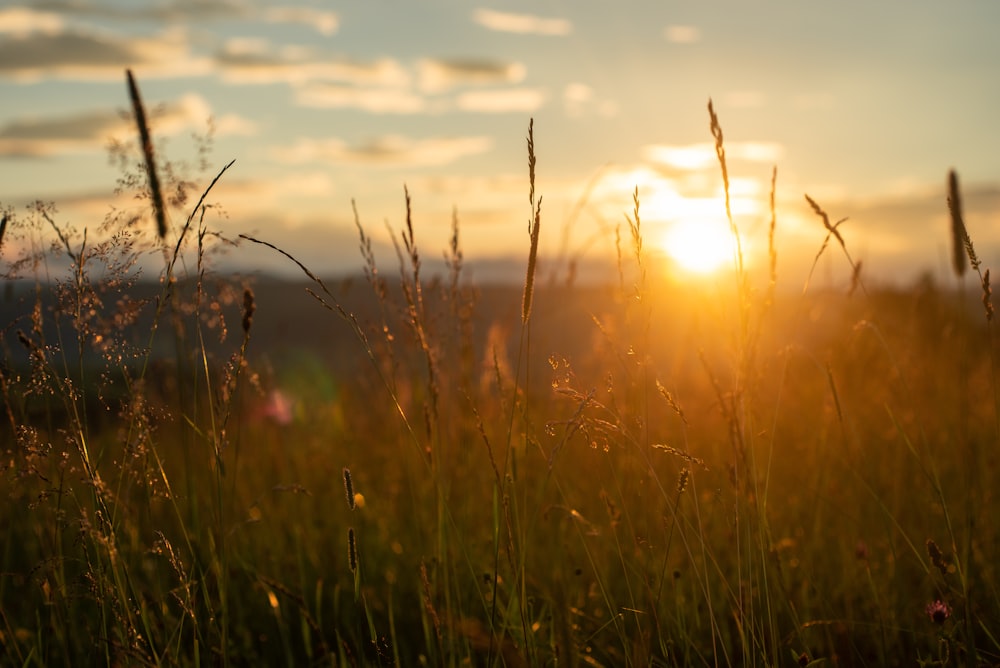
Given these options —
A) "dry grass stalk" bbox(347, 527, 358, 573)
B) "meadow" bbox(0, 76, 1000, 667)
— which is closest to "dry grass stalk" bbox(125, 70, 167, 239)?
"meadow" bbox(0, 76, 1000, 667)

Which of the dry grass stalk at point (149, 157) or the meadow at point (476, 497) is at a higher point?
the dry grass stalk at point (149, 157)

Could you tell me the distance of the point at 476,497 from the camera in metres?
4.04

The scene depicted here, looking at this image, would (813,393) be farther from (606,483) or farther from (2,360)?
(2,360)

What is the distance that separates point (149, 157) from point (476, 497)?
2311 mm

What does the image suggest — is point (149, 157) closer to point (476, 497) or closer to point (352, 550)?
point (352, 550)

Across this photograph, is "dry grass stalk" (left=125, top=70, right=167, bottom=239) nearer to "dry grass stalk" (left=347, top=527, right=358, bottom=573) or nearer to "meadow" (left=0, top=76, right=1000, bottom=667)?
"meadow" (left=0, top=76, right=1000, bottom=667)

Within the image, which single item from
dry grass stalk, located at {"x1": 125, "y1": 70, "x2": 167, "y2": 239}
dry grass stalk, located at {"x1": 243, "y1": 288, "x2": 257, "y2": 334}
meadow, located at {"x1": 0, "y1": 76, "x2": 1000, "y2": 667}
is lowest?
meadow, located at {"x1": 0, "y1": 76, "x2": 1000, "y2": 667}

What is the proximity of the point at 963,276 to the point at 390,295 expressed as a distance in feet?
8.01

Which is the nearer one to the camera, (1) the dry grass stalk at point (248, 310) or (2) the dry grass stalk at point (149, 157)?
Answer: (1) the dry grass stalk at point (248, 310)

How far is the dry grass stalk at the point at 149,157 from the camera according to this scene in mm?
2344

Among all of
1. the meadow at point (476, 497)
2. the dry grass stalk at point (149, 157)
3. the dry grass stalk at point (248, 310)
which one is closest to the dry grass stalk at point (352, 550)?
the meadow at point (476, 497)

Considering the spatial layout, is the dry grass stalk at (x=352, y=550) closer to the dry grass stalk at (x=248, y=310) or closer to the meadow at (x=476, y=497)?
the meadow at (x=476, y=497)

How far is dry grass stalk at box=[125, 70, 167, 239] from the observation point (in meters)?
2.34

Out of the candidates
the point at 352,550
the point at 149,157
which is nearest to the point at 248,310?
the point at 352,550
